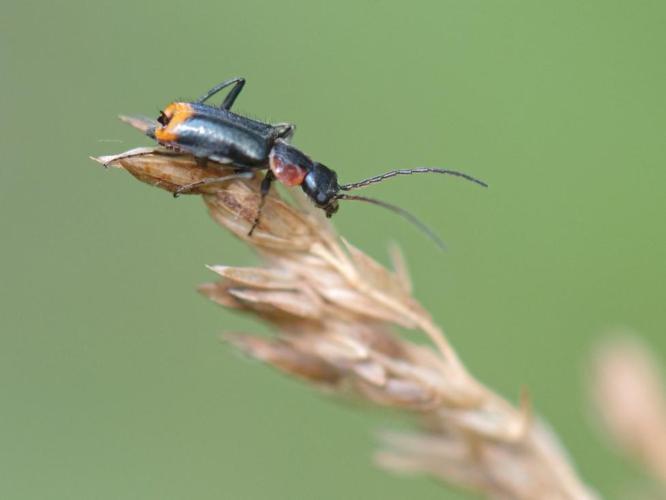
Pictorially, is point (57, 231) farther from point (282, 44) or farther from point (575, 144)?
point (575, 144)

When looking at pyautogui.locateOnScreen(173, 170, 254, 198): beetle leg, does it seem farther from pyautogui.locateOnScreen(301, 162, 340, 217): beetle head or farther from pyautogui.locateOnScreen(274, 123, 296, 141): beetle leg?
pyautogui.locateOnScreen(274, 123, 296, 141): beetle leg

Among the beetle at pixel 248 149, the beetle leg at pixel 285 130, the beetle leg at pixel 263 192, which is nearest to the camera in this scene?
the beetle leg at pixel 263 192

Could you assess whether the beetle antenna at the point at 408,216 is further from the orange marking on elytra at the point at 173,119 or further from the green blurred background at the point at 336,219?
the green blurred background at the point at 336,219

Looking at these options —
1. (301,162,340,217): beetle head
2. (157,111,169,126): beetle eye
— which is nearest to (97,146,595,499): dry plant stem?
(157,111,169,126): beetle eye

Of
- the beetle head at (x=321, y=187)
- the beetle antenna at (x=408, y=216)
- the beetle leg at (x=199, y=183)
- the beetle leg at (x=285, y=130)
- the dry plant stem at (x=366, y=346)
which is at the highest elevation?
the beetle leg at (x=285, y=130)

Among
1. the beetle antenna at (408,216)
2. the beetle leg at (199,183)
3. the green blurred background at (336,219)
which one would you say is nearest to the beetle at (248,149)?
the beetle antenna at (408,216)

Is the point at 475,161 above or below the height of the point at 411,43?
below

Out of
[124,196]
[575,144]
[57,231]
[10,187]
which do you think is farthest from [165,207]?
[575,144]
